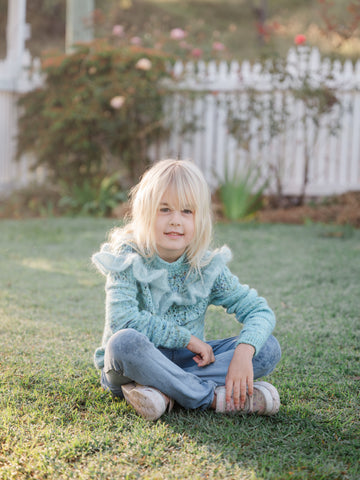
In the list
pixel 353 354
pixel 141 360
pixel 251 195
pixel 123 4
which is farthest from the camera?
pixel 123 4

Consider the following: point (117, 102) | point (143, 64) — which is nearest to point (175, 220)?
point (117, 102)

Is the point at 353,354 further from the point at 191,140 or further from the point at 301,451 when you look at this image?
the point at 191,140

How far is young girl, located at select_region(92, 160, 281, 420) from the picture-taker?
2086 millimetres

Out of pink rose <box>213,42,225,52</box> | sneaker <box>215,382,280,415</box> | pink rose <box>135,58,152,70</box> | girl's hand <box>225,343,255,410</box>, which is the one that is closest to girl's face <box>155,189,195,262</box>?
girl's hand <box>225,343,255,410</box>

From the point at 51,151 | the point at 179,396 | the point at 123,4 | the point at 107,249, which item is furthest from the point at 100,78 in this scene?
the point at 123,4

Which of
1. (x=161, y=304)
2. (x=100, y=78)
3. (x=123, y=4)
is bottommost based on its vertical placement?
(x=161, y=304)

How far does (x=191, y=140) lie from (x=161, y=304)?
19.2 feet

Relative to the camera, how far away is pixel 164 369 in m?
2.07

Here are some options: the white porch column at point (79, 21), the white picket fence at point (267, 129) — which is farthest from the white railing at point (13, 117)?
the white picket fence at point (267, 129)

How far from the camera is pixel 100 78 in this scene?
25.8 feet

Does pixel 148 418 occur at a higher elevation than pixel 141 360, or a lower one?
lower

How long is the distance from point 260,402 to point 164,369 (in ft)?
1.23

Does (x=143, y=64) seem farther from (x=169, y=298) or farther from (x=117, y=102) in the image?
(x=169, y=298)

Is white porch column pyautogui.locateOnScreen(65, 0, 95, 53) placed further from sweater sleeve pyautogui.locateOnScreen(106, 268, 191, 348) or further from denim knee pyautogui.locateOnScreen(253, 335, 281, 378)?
denim knee pyautogui.locateOnScreen(253, 335, 281, 378)
